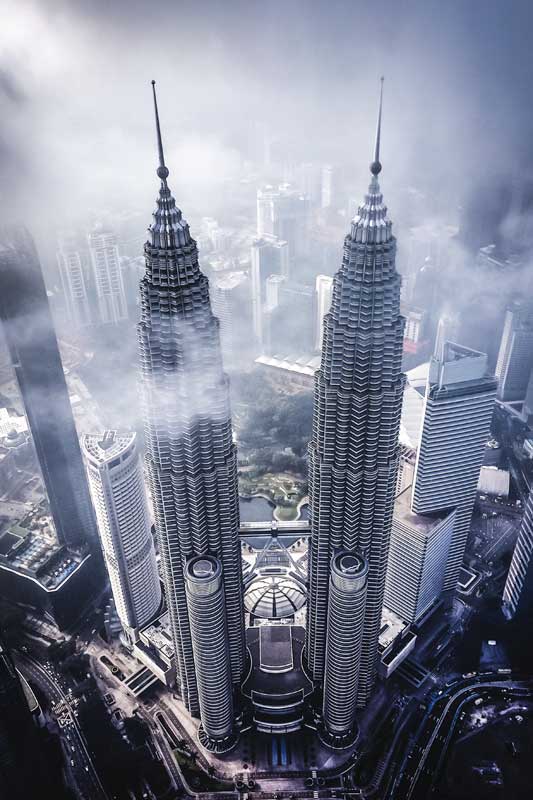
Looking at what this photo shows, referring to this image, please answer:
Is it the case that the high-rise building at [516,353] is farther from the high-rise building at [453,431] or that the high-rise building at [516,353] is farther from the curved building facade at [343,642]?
the curved building facade at [343,642]

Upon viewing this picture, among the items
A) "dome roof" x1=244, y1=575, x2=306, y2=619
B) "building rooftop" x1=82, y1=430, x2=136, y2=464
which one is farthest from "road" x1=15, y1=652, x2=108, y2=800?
"building rooftop" x1=82, y1=430, x2=136, y2=464

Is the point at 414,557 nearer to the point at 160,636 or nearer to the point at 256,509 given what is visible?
the point at 160,636

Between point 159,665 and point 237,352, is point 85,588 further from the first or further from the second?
point 237,352

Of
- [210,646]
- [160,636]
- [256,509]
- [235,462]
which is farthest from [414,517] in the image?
[256,509]

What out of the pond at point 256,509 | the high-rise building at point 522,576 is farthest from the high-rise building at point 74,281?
the high-rise building at point 522,576

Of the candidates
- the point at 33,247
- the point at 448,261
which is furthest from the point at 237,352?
the point at 33,247

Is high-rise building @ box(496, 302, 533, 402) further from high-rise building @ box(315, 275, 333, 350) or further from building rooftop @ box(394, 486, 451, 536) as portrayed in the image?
building rooftop @ box(394, 486, 451, 536)
